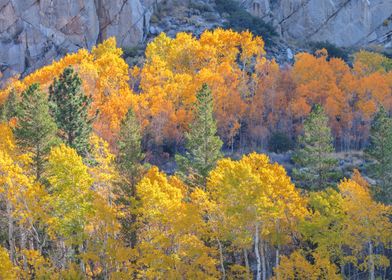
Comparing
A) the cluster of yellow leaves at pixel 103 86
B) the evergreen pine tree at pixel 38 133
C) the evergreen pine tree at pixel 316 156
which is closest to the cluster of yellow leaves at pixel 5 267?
the evergreen pine tree at pixel 38 133

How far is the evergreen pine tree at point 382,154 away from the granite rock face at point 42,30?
171ft

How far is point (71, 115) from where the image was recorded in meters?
37.2

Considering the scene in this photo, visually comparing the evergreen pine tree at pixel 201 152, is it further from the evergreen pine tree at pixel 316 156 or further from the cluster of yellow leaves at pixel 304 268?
the cluster of yellow leaves at pixel 304 268

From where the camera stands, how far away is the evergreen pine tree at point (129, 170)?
33594 millimetres

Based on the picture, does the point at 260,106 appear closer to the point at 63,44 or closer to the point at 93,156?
the point at 93,156

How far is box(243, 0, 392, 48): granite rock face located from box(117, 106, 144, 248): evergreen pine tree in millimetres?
66652

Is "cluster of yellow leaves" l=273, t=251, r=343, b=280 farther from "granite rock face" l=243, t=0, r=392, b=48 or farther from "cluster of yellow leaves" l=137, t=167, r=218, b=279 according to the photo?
"granite rock face" l=243, t=0, r=392, b=48

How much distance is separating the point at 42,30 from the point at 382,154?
55914 mm

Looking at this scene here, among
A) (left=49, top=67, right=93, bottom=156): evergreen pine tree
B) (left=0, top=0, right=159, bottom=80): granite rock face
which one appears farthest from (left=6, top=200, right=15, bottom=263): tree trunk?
(left=0, top=0, right=159, bottom=80): granite rock face

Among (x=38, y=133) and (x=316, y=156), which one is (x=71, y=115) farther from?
(x=316, y=156)

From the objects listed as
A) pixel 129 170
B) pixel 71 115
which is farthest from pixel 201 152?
pixel 71 115

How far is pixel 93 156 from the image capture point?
119ft

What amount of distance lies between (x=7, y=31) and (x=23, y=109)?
150 ft

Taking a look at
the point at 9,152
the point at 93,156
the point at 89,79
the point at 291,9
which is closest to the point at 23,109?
the point at 9,152
